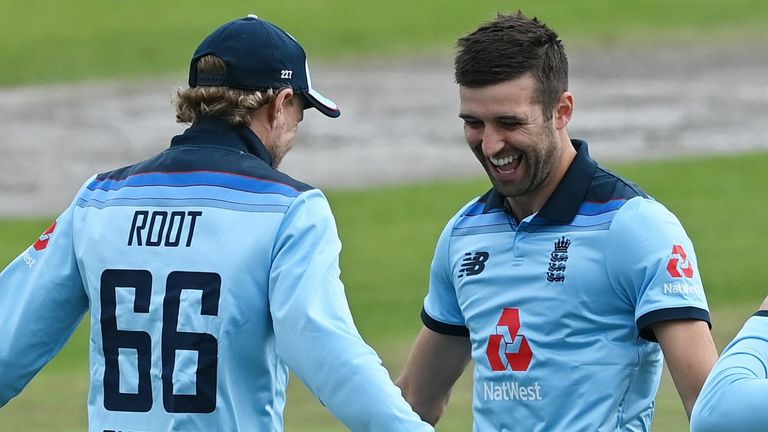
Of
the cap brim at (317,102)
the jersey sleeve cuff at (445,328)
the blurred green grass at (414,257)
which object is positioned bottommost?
the blurred green grass at (414,257)

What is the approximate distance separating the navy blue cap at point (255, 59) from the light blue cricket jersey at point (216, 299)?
13 centimetres

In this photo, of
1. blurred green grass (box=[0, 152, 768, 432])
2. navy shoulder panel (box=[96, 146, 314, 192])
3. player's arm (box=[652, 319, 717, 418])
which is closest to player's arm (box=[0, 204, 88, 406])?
navy shoulder panel (box=[96, 146, 314, 192])

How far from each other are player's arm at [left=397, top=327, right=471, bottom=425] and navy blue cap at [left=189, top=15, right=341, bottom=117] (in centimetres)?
85

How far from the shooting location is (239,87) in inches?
155

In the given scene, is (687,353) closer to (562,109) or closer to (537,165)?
(537,165)

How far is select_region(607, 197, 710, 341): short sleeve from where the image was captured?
3.85 m

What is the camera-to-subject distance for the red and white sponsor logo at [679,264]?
3.90 meters

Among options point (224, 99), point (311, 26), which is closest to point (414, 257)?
point (311, 26)

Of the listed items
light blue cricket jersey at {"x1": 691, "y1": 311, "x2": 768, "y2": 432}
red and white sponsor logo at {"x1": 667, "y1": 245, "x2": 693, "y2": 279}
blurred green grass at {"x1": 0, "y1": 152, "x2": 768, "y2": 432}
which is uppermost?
light blue cricket jersey at {"x1": 691, "y1": 311, "x2": 768, "y2": 432}

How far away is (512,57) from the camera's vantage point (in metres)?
4.11

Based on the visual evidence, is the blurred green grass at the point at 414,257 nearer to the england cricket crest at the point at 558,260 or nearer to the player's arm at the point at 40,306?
the england cricket crest at the point at 558,260

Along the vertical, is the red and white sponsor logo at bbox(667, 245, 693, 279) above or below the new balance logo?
above

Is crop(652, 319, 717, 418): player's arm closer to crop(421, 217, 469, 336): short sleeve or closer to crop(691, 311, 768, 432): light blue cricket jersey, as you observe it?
crop(421, 217, 469, 336): short sleeve

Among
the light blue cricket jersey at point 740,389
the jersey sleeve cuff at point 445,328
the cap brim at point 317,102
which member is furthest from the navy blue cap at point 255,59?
the light blue cricket jersey at point 740,389
